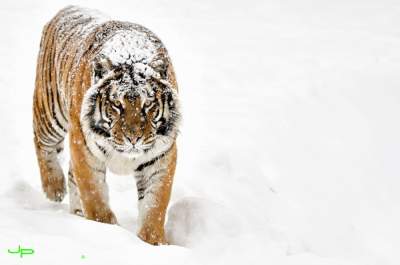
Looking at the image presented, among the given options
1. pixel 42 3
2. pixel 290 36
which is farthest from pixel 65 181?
pixel 42 3

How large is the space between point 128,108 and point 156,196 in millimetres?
591

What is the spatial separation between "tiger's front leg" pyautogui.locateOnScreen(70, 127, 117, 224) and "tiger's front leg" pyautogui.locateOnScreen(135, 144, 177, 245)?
209mm

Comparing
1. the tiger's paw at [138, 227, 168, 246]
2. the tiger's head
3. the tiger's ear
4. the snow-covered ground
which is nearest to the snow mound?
the snow-covered ground

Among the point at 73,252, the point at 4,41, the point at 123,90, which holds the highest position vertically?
the point at 123,90

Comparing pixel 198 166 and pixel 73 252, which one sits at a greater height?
pixel 73 252

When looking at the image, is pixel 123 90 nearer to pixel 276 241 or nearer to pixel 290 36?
pixel 276 241

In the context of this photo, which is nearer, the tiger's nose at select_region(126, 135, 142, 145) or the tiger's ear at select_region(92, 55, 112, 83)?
the tiger's nose at select_region(126, 135, 142, 145)

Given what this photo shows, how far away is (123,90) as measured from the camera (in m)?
3.47

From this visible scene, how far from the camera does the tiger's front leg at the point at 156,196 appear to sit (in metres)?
A: 3.72

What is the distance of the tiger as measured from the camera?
3.48 meters

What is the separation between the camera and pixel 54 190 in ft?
15.9

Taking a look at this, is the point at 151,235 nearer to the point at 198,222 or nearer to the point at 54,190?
the point at 198,222

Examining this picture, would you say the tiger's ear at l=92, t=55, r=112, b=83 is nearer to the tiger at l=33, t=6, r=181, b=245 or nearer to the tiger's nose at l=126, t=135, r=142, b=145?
the tiger at l=33, t=6, r=181, b=245

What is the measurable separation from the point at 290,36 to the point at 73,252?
27.2 ft
